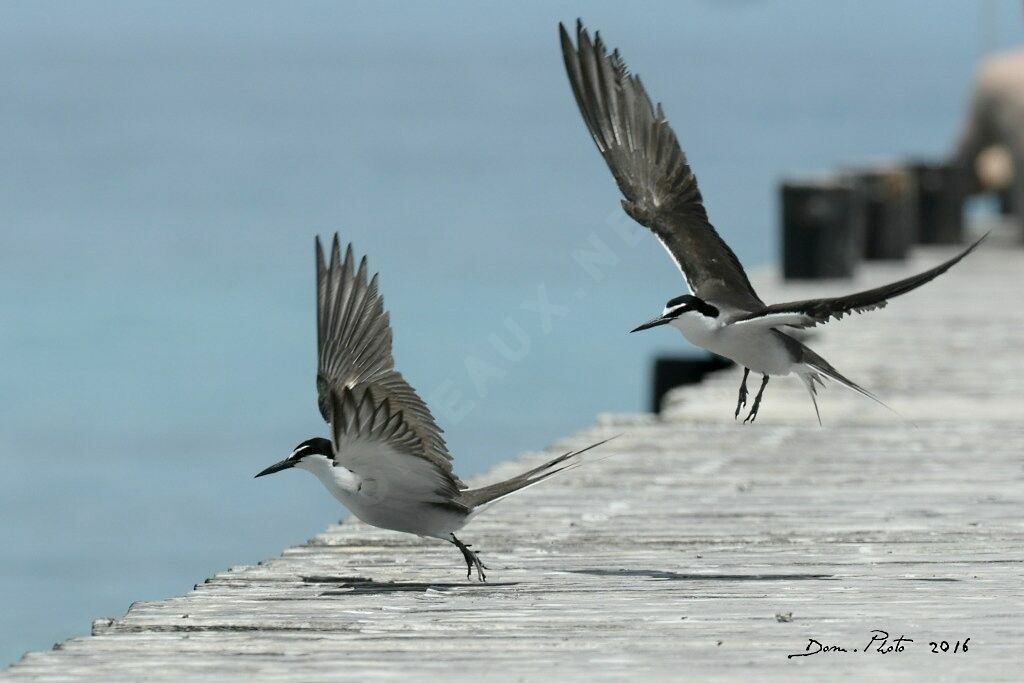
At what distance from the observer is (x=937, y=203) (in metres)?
23.9

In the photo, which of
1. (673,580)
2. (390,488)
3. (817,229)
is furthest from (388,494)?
(817,229)

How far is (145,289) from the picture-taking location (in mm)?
35281

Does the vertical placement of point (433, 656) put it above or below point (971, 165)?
below

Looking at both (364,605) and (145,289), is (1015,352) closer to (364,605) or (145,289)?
(364,605)

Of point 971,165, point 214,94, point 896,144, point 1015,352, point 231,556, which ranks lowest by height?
point 231,556

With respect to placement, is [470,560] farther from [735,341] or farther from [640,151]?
[640,151]

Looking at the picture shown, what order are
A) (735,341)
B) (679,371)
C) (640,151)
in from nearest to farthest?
(735,341), (640,151), (679,371)

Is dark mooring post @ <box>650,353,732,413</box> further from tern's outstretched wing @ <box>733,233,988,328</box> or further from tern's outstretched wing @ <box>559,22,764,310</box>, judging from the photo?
tern's outstretched wing @ <box>733,233,988,328</box>

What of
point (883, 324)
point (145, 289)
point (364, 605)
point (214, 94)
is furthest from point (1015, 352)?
point (214, 94)

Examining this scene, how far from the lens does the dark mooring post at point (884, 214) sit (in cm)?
2109

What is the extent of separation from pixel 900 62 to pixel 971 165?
537 ft

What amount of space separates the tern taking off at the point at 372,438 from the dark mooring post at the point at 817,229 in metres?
11.8
